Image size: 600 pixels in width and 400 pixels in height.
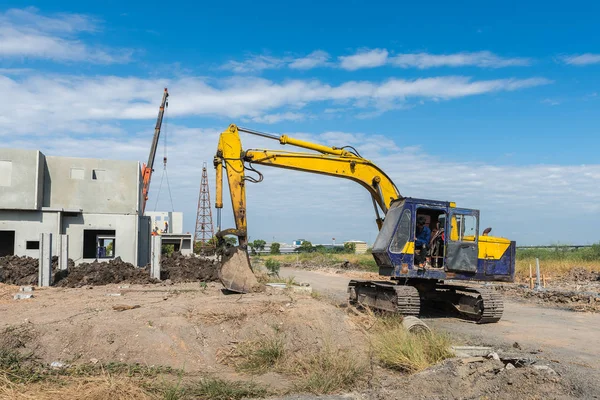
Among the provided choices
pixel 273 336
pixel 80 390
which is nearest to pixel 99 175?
pixel 273 336

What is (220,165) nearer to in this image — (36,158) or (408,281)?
(408,281)

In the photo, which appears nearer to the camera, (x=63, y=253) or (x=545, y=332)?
(x=545, y=332)

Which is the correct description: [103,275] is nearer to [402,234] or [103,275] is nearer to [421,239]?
[402,234]

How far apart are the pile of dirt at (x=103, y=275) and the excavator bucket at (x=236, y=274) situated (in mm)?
8312

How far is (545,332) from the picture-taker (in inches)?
500

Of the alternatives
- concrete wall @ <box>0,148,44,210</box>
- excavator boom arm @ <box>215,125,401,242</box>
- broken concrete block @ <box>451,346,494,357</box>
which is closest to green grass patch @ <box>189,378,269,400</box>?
broken concrete block @ <box>451,346,494,357</box>

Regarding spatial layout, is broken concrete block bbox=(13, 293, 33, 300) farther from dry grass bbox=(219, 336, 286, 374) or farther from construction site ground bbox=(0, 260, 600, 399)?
dry grass bbox=(219, 336, 286, 374)

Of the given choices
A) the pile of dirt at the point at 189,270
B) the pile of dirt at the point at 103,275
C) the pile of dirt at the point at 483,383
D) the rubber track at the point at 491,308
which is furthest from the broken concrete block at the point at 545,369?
the pile of dirt at the point at 103,275

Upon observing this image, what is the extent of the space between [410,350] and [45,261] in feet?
48.1

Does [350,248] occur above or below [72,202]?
below

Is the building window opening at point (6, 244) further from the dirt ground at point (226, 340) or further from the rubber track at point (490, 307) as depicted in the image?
the rubber track at point (490, 307)

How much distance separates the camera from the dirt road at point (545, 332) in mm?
10148

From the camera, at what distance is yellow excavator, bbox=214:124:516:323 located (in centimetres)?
1348

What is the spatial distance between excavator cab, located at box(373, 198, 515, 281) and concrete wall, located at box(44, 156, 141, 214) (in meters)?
16.8
